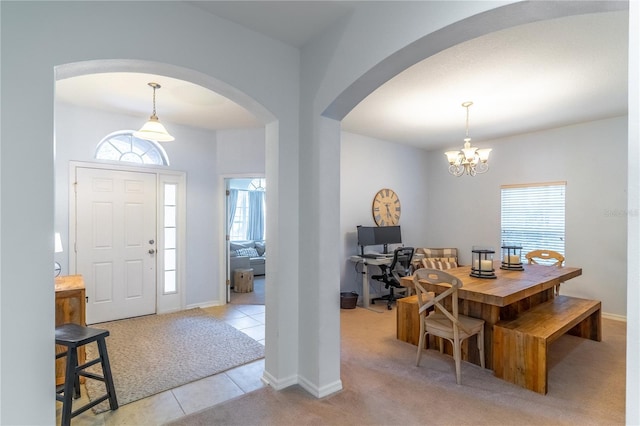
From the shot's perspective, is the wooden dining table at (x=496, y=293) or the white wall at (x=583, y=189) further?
the white wall at (x=583, y=189)

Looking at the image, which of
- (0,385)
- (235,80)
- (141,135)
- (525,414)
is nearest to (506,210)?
(525,414)

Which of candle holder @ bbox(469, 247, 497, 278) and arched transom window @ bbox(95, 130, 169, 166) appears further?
arched transom window @ bbox(95, 130, 169, 166)

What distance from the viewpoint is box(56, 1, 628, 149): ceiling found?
7.16 feet

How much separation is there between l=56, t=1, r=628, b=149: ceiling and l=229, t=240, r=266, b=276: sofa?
109 inches

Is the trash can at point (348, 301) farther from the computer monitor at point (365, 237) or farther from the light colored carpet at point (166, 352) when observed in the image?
the light colored carpet at point (166, 352)

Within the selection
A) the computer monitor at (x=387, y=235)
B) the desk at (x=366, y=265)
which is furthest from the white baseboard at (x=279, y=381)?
the computer monitor at (x=387, y=235)

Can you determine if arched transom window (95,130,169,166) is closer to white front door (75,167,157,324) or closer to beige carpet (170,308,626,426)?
white front door (75,167,157,324)

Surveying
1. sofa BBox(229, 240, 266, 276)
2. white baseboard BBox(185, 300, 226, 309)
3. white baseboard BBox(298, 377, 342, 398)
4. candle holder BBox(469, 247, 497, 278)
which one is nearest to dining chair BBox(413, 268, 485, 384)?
candle holder BBox(469, 247, 497, 278)

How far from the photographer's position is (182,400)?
2338 mm

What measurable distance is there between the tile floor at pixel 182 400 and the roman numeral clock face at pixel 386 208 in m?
3.18

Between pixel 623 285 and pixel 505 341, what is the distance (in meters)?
2.95

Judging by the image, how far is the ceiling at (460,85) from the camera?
2184 millimetres

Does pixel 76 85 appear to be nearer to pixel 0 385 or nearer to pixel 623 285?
pixel 0 385

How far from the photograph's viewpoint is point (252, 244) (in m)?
8.07
